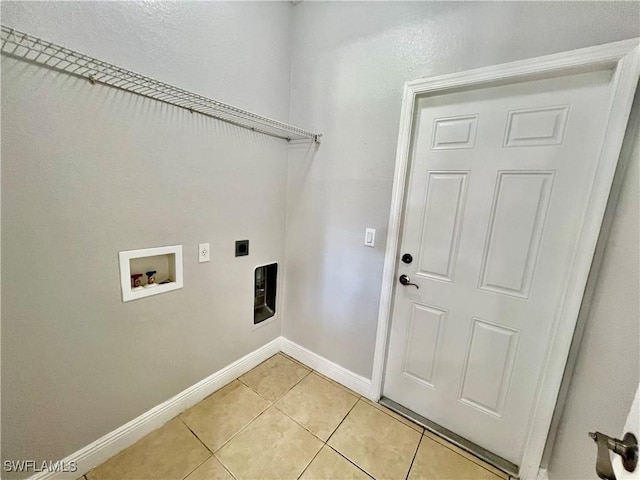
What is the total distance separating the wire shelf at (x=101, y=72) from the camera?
0.87 meters

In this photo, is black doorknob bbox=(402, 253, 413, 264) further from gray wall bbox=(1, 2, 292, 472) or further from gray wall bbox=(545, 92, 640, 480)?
gray wall bbox=(1, 2, 292, 472)

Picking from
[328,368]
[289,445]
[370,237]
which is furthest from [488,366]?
[289,445]

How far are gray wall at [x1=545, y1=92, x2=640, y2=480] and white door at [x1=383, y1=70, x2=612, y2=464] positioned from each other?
0.10 m

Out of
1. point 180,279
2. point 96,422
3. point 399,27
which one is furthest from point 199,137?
point 96,422

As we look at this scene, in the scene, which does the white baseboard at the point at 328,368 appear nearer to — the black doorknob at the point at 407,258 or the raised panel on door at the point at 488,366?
the raised panel on door at the point at 488,366

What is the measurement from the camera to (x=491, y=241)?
4.30 ft

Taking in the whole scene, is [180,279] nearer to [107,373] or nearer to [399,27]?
[107,373]

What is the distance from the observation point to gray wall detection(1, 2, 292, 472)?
0.96 m

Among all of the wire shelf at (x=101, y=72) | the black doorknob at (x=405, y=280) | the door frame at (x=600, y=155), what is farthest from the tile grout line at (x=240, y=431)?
the wire shelf at (x=101, y=72)

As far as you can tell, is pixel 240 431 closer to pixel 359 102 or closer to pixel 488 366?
pixel 488 366

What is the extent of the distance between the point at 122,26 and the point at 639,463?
2.10m

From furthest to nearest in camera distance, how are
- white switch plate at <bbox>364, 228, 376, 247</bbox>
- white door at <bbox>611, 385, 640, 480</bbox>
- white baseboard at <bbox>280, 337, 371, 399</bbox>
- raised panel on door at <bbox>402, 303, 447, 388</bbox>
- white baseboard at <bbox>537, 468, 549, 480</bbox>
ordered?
white baseboard at <bbox>280, 337, 371, 399</bbox> → white switch plate at <bbox>364, 228, 376, 247</bbox> → raised panel on door at <bbox>402, 303, 447, 388</bbox> → white baseboard at <bbox>537, 468, 549, 480</bbox> → white door at <bbox>611, 385, 640, 480</bbox>

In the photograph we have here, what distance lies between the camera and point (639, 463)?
446 mm

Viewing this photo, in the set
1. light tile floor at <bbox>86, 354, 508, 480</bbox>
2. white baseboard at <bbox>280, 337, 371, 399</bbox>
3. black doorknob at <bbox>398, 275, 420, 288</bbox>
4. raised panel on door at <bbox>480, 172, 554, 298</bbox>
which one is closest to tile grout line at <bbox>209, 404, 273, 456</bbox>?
light tile floor at <bbox>86, 354, 508, 480</bbox>
